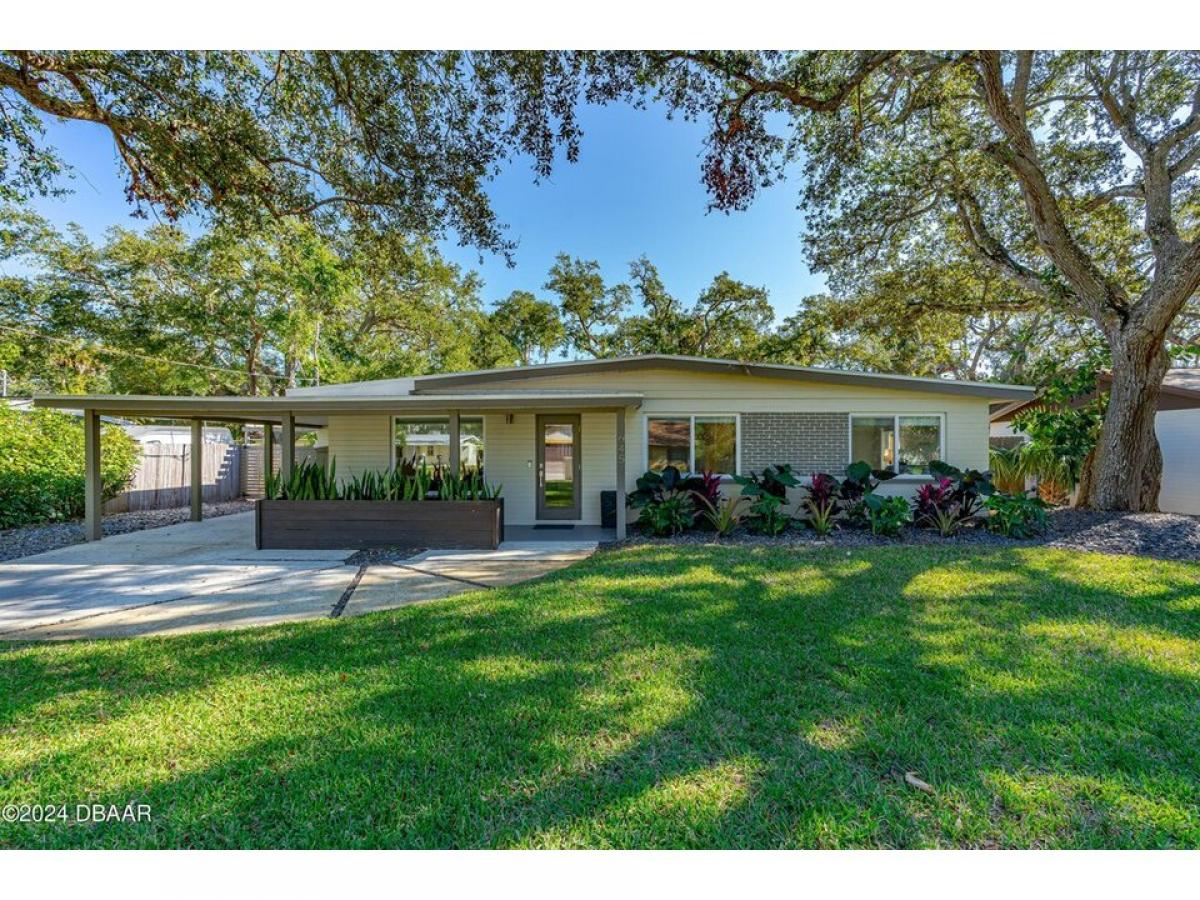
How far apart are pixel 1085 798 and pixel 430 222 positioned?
27.2 feet

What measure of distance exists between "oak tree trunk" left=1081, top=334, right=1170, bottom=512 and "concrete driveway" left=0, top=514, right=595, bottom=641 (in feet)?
29.1

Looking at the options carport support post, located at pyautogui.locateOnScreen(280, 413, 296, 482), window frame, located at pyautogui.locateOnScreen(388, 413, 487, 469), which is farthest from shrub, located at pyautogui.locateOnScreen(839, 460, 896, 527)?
carport support post, located at pyautogui.locateOnScreen(280, 413, 296, 482)

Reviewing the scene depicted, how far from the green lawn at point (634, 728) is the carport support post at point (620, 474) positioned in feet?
11.6

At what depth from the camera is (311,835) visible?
6.05 ft

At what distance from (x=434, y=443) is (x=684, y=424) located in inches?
197

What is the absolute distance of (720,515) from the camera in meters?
8.16

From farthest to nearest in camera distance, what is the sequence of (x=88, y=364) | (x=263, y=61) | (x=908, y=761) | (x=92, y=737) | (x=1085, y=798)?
(x=88, y=364), (x=263, y=61), (x=92, y=737), (x=908, y=761), (x=1085, y=798)

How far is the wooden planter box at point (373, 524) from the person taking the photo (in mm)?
7418

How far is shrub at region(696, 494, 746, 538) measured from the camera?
8.02 metres

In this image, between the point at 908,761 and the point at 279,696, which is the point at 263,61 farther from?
the point at 908,761


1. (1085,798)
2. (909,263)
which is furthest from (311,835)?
(909,263)

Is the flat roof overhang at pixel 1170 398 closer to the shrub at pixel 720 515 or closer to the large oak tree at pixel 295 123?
the shrub at pixel 720 515

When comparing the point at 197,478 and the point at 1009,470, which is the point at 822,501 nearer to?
the point at 1009,470

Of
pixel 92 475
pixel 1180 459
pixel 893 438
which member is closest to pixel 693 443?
pixel 893 438
